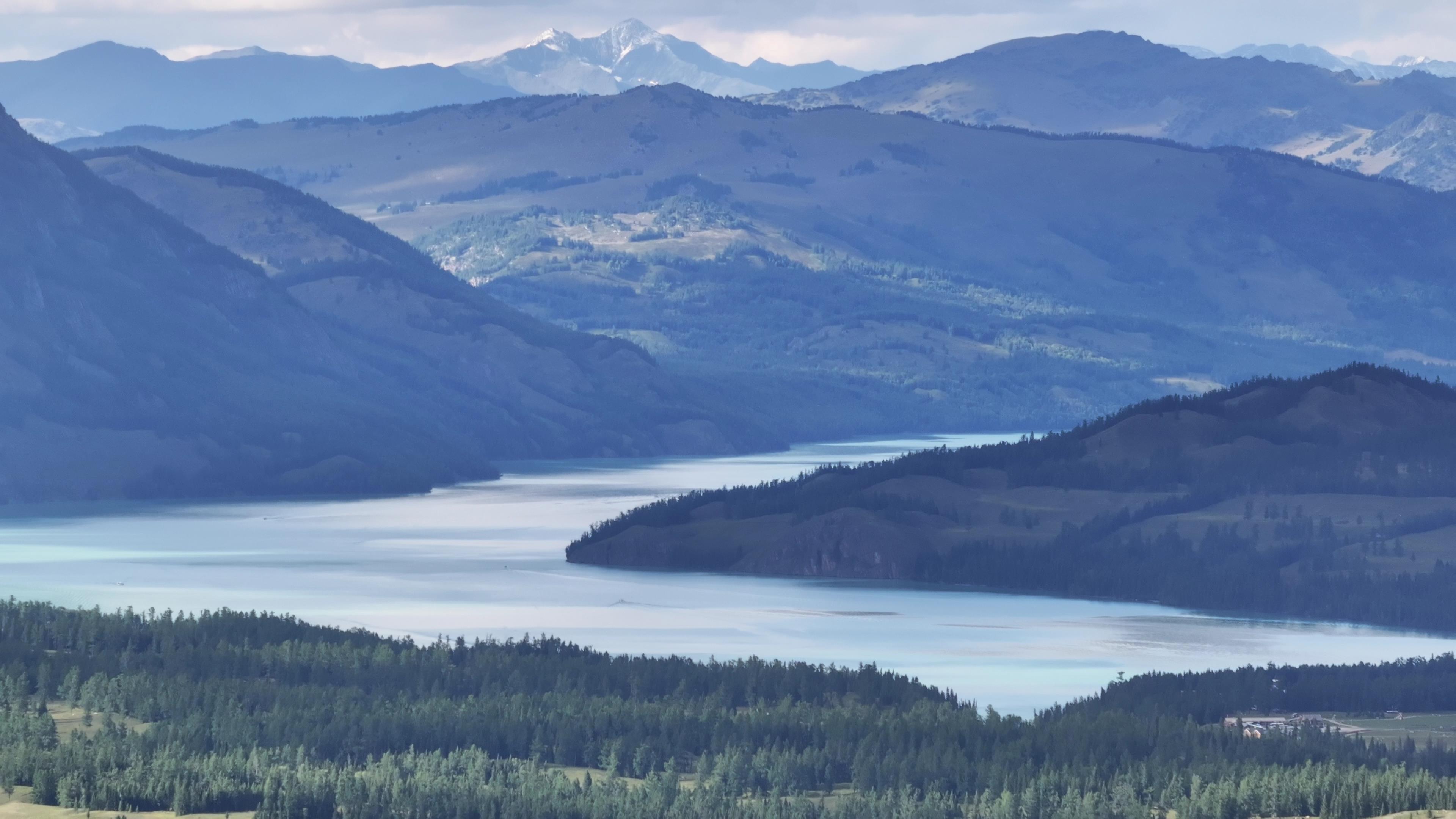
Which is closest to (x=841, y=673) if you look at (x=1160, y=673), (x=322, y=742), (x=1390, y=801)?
(x=1160, y=673)

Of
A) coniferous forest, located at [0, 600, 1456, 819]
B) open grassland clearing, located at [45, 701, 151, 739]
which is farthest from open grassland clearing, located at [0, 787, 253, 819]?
open grassland clearing, located at [45, 701, 151, 739]

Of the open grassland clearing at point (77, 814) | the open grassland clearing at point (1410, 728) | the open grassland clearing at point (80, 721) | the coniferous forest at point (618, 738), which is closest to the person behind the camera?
the open grassland clearing at point (77, 814)

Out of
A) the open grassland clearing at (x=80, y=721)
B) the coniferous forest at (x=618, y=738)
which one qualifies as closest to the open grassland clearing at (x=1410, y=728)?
the coniferous forest at (x=618, y=738)

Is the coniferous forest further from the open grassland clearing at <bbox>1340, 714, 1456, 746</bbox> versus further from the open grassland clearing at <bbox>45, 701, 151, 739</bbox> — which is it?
the open grassland clearing at <bbox>1340, 714, 1456, 746</bbox>

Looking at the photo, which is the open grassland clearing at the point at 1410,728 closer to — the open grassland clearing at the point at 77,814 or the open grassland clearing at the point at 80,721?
the open grassland clearing at the point at 77,814

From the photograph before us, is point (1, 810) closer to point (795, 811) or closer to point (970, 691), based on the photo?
point (795, 811)

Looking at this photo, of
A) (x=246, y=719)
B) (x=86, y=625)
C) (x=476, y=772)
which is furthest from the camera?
(x=86, y=625)

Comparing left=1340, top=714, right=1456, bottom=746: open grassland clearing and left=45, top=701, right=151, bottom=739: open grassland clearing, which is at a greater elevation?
left=1340, top=714, right=1456, bottom=746: open grassland clearing

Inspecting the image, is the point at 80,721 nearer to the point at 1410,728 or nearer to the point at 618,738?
the point at 618,738
